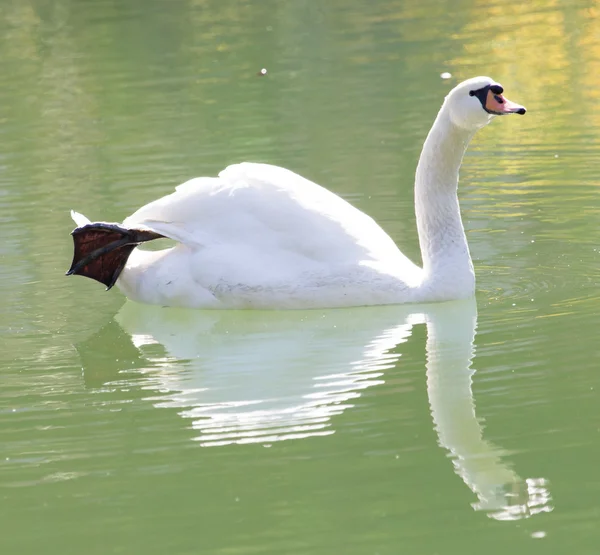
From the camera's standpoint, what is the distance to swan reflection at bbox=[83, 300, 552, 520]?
6.23 metres

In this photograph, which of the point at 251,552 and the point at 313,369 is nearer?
the point at 251,552

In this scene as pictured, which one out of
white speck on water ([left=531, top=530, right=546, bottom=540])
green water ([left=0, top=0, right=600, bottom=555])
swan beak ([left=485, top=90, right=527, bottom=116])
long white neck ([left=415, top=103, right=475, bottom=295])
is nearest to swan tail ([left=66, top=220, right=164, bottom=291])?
green water ([left=0, top=0, right=600, bottom=555])

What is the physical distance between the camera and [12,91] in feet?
62.9

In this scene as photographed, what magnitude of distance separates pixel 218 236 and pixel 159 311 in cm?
72

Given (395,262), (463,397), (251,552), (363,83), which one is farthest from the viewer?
(363,83)

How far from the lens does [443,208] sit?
907 centimetres

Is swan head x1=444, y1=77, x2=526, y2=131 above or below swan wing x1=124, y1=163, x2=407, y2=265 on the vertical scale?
above

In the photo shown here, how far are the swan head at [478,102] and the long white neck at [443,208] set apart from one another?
13cm

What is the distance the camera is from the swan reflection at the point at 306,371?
6230 mm

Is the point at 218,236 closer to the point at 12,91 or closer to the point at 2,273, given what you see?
the point at 2,273

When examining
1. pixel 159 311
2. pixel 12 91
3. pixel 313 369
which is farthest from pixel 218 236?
pixel 12 91

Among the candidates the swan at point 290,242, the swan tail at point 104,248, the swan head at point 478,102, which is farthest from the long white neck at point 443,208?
the swan tail at point 104,248

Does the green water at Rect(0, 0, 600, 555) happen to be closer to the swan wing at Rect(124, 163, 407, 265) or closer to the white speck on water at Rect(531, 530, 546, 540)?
the white speck on water at Rect(531, 530, 546, 540)

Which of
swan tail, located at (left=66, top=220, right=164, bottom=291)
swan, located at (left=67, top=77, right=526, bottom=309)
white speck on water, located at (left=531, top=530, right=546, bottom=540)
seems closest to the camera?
white speck on water, located at (left=531, top=530, right=546, bottom=540)
